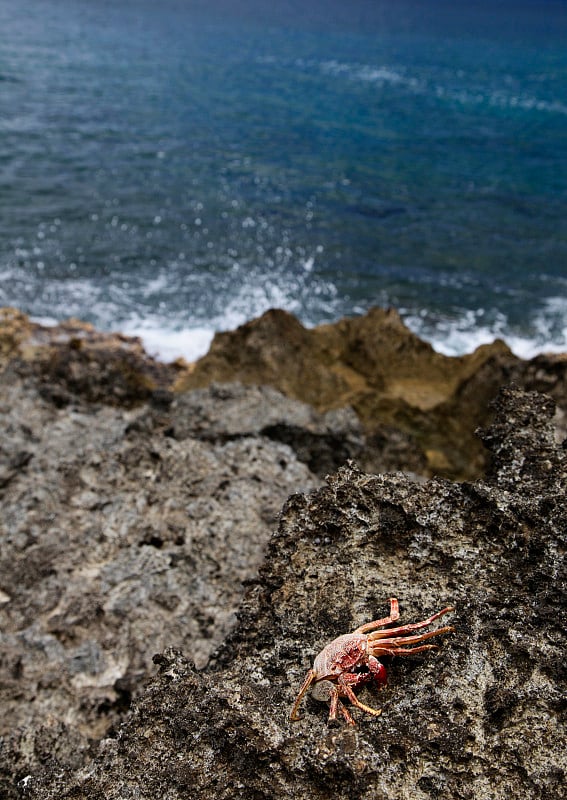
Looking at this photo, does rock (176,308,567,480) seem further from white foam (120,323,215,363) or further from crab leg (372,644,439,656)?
crab leg (372,644,439,656)

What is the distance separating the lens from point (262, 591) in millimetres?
3795

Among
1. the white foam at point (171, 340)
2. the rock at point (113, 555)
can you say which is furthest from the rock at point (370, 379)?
the white foam at point (171, 340)

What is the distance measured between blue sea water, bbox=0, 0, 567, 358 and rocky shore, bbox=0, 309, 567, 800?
8591 mm

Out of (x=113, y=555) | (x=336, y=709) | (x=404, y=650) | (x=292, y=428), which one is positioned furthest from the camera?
(x=292, y=428)

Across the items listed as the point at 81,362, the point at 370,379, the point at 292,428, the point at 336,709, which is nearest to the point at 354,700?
the point at 336,709

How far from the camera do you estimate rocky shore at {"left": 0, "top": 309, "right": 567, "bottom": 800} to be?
2926 millimetres

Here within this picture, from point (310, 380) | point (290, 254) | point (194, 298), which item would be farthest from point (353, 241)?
point (310, 380)

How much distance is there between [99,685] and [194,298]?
46.7 feet

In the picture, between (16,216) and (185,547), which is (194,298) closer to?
(16,216)

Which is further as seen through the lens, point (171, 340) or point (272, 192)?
point (272, 192)

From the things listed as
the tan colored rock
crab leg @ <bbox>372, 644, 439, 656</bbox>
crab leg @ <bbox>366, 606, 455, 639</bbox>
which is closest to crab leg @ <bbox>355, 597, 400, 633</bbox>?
crab leg @ <bbox>366, 606, 455, 639</bbox>

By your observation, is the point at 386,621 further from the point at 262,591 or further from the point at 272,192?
the point at 272,192

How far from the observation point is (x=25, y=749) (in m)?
4.18

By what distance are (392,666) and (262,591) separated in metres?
0.93
